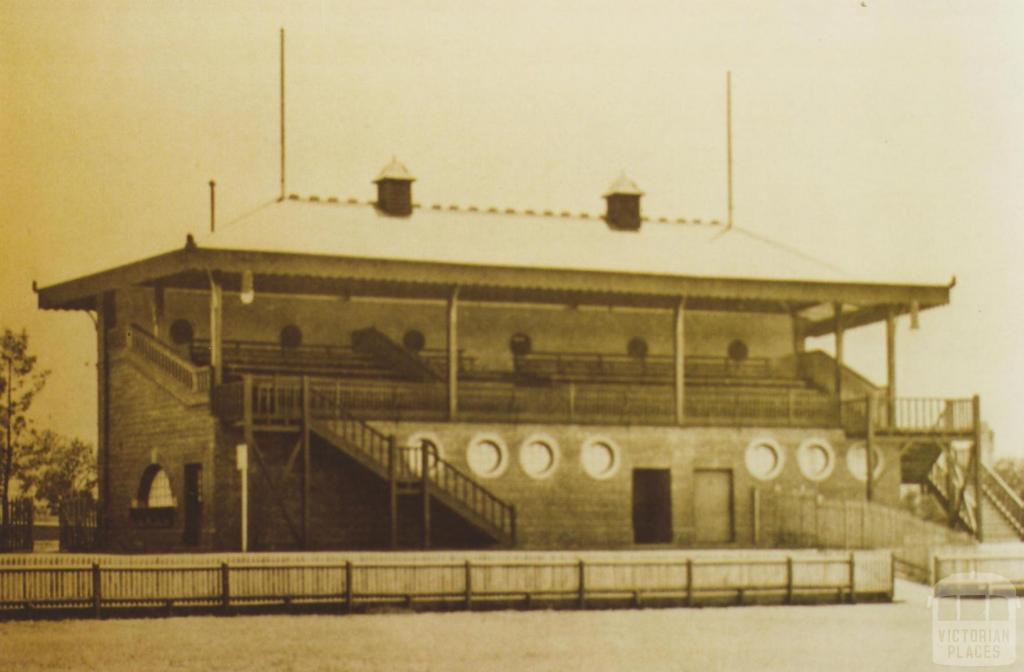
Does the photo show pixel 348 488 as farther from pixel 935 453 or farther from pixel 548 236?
pixel 935 453

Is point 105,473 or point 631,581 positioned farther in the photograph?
point 105,473

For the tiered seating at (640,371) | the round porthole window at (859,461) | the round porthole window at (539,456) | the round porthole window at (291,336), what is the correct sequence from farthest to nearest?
the tiered seating at (640,371)
the round porthole window at (859,461)
the round porthole window at (291,336)
the round porthole window at (539,456)

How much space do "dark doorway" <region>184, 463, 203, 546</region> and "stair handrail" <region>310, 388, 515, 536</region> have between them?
10.3ft

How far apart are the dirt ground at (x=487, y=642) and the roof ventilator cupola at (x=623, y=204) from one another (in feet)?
65.4

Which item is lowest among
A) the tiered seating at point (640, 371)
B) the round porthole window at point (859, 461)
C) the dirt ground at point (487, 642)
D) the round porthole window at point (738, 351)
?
the dirt ground at point (487, 642)

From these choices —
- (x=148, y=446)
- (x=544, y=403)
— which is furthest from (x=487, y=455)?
(x=148, y=446)

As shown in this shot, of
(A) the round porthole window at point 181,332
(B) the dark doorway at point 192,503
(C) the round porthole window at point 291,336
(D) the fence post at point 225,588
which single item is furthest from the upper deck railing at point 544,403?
(D) the fence post at point 225,588

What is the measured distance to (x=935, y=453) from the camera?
48.5 meters

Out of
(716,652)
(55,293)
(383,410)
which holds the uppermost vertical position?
(55,293)

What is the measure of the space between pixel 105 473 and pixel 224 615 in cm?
1526

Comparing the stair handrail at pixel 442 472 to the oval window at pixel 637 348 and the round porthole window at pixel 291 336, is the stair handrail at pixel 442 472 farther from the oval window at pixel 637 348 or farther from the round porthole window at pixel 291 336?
the oval window at pixel 637 348

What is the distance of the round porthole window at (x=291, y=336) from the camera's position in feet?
148

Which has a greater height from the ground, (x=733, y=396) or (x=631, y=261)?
(x=631, y=261)

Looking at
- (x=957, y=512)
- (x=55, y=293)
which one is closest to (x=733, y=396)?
(x=957, y=512)
